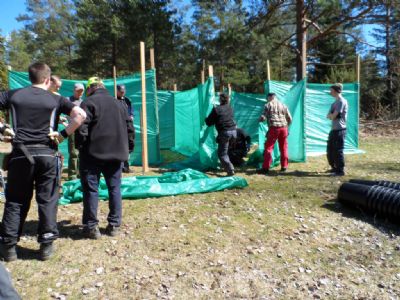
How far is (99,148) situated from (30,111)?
2.96 feet

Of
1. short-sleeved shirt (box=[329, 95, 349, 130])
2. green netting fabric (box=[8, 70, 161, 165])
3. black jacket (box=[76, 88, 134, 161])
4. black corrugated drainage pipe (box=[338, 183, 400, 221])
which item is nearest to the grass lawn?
black corrugated drainage pipe (box=[338, 183, 400, 221])

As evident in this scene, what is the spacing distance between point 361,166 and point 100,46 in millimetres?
18136

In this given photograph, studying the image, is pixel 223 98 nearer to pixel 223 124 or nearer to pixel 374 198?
pixel 223 124

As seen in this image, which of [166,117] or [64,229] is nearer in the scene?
[64,229]

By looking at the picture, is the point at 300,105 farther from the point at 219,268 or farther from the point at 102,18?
the point at 102,18

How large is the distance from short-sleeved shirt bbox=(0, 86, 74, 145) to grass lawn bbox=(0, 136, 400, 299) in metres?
1.34

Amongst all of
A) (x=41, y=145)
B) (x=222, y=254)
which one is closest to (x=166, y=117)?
(x=222, y=254)

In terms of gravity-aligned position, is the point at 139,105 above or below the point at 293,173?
above

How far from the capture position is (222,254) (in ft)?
13.3

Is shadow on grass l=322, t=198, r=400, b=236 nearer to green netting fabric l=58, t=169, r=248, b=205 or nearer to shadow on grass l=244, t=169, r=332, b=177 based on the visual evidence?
green netting fabric l=58, t=169, r=248, b=205

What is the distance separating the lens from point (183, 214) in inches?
207

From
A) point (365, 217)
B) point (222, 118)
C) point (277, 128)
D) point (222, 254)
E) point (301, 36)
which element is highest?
point (301, 36)

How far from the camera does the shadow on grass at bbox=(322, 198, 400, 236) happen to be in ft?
15.9

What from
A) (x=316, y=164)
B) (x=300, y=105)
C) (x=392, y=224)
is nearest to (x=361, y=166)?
(x=316, y=164)
